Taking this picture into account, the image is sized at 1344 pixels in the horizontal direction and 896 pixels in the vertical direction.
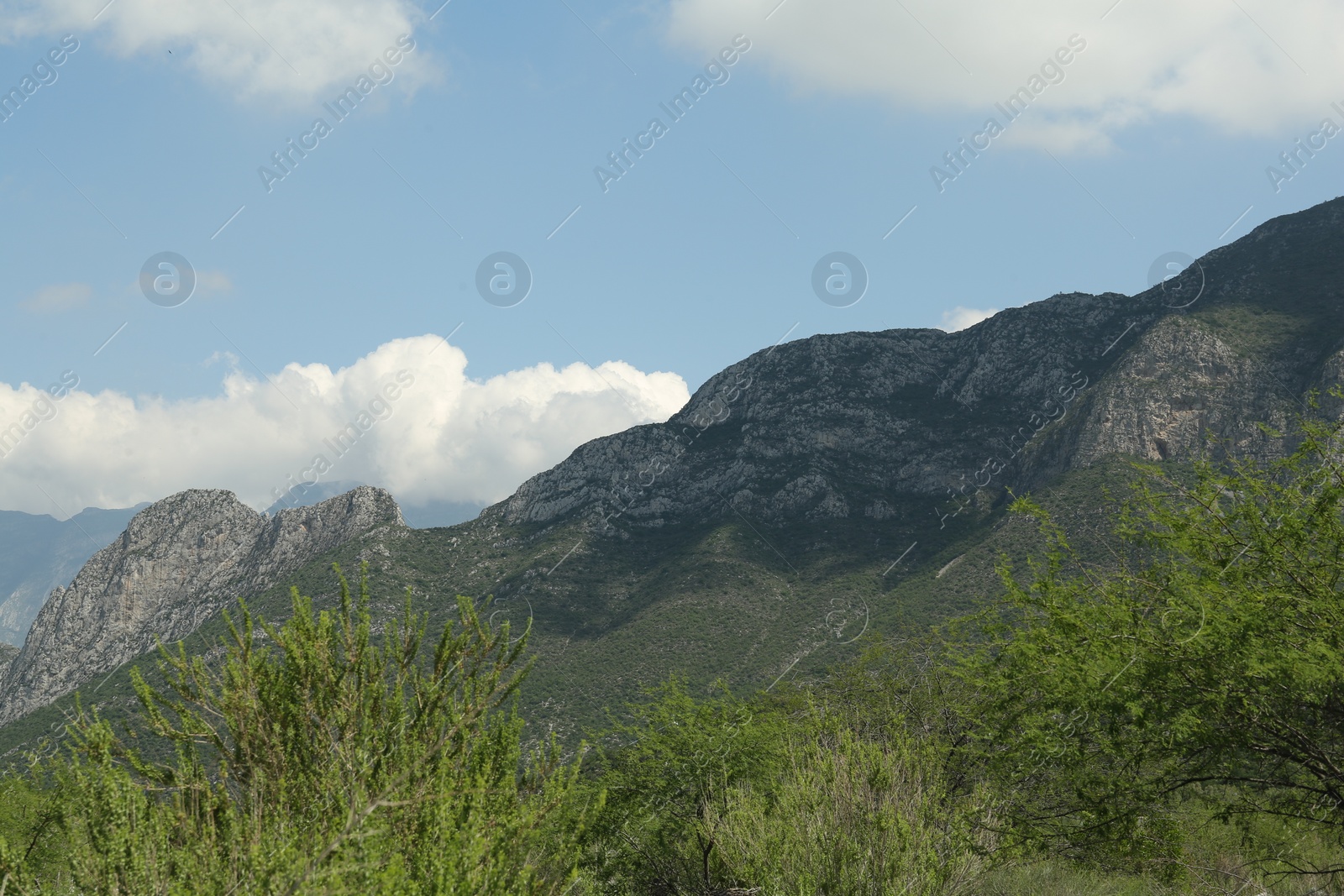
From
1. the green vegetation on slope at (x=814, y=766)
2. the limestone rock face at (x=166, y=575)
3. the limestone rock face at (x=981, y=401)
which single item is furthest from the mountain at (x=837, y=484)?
the green vegetation on slope at (x=814, y=766)

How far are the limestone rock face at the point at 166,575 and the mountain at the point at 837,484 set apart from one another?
1534 mm

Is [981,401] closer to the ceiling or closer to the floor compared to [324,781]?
closer to the floor

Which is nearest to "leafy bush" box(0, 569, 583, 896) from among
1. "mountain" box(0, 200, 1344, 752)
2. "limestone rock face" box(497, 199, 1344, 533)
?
"mountain" box(0, 200, 1344, 752)

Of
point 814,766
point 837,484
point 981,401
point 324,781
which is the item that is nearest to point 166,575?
point 837,484

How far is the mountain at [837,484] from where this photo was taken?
8106 cm

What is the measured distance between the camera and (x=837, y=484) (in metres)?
112

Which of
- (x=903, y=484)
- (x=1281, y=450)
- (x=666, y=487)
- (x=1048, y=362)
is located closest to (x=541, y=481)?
(x=666, y=487)

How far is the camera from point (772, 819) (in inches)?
527

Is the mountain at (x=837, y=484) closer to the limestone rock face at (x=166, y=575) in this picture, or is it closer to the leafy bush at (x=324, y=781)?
the limestone rock face at (x=166, y=575)

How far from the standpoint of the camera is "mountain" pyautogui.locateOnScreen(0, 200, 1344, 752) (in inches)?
3191

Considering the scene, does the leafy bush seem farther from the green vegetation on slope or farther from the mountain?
the mountain

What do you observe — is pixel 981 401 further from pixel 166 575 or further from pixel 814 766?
A: pixel 166 575

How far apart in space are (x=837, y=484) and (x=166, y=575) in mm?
119160

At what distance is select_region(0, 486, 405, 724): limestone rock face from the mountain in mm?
1534
